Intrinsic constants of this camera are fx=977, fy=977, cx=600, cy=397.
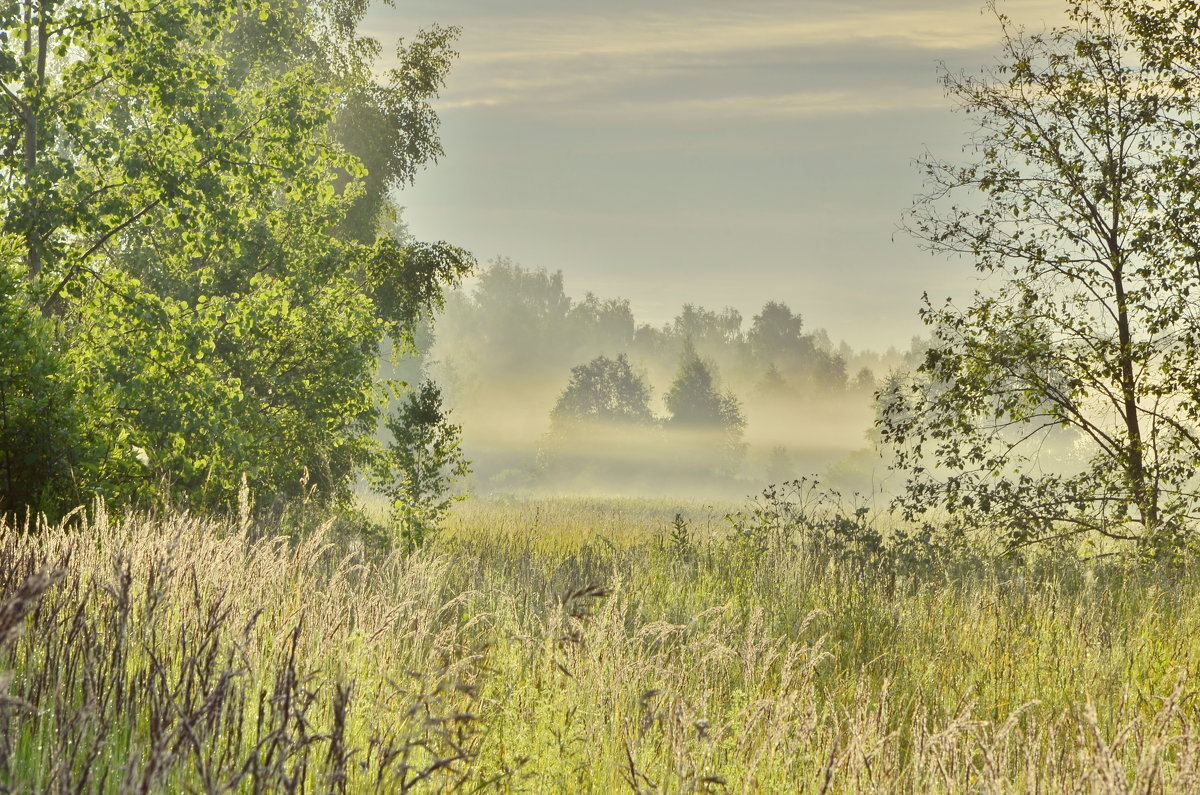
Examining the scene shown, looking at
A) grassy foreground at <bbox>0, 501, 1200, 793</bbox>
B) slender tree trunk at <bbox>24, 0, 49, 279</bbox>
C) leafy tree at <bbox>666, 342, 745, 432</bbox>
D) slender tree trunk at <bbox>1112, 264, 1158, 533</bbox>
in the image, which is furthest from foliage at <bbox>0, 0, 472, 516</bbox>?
leafy tree at <bbox>666, 342, 745, 432</bbox>

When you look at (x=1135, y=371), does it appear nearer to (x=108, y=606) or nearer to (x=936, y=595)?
(x=936, y=595)

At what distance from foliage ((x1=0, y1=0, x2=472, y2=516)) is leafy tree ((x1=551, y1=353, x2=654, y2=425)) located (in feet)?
185

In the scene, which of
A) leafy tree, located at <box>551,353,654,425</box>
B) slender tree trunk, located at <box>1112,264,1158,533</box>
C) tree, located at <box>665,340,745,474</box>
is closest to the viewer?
slender tree trunk, located at <box>1112,264,1158,533</box>

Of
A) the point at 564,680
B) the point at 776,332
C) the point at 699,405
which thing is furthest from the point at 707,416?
the point at 564,680

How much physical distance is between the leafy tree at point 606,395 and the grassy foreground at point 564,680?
6371 centimetres

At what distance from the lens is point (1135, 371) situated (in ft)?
36.4

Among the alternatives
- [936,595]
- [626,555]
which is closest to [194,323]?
[626,555]

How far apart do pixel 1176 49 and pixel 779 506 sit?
22.0 ft

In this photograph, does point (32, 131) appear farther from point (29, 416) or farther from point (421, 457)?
point (421, 457)

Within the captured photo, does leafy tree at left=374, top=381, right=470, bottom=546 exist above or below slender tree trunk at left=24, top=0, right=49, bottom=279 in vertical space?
below

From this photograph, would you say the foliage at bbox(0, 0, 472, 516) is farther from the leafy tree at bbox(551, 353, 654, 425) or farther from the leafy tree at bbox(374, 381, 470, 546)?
the leafy tree at bbox(551, 353, 654, 425)

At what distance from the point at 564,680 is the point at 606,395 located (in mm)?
70322

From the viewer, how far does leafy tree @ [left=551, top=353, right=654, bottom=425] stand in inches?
2908

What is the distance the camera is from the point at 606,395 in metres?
75.3
